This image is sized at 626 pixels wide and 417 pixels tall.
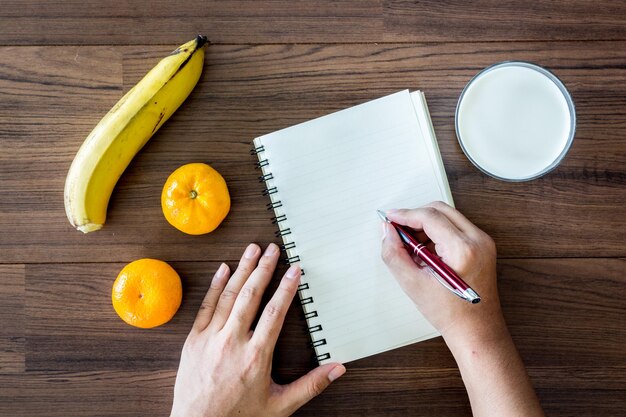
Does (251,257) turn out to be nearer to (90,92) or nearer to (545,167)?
(90,92)

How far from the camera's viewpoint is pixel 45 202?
37.3 inches

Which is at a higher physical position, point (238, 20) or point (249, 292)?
point (238, 20)

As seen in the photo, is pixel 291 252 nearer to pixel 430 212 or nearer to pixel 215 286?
pixel 215 286

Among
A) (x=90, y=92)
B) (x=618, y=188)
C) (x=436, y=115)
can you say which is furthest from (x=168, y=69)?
(x=618, y=188)

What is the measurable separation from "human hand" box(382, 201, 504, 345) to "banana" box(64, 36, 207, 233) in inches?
15.6

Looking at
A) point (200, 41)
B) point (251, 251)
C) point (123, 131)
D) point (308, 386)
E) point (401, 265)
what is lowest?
point (308, 386)

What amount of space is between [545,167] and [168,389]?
705 mm

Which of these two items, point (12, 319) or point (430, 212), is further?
point (12, 319)

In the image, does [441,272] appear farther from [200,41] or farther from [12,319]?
[12,319]

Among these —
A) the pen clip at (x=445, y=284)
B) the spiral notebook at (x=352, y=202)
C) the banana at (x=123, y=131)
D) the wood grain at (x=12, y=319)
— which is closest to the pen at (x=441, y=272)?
the pen clip at (x=445, y=284)

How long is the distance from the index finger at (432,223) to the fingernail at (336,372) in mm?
255

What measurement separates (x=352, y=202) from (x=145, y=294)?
359 mm

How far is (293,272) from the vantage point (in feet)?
3.00

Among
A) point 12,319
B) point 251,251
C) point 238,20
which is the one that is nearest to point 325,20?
point 238,20
